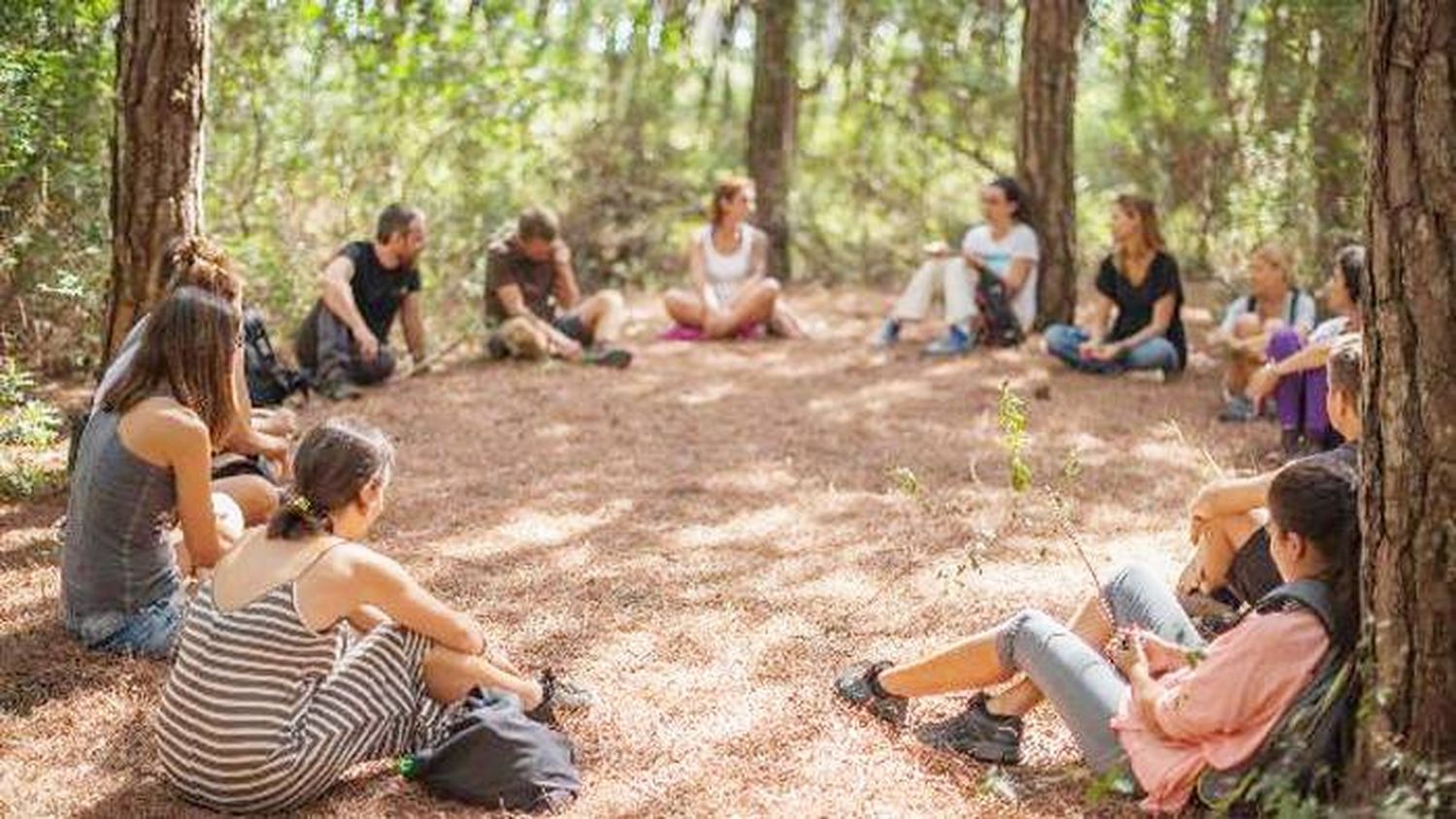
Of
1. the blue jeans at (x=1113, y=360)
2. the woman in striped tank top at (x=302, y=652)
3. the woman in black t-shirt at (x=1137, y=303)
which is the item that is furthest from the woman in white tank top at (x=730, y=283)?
the woman in striped tank top at (x=302, y=652)

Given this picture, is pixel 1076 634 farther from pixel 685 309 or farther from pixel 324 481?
pixel 685 309

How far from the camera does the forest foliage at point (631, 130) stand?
7.18 m

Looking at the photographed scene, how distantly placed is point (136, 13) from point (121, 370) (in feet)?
6.07

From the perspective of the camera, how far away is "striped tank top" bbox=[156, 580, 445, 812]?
359 centimetres

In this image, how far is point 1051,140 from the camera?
9.87 metres

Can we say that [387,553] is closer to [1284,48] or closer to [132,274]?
[132,274]

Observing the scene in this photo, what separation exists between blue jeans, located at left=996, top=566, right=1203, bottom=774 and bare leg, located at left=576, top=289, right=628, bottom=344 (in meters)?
5.63

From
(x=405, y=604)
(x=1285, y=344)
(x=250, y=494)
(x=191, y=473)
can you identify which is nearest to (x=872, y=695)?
(x=405, y=604)

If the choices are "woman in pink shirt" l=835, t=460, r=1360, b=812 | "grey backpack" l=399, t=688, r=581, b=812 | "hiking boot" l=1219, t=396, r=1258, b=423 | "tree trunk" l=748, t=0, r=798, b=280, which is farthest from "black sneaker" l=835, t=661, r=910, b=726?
"tree trunk" l=748, t=0, r=798, b=280

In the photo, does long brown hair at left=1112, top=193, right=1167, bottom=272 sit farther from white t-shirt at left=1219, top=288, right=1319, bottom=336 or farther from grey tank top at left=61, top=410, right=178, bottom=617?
grey tank top at left=61, top=410, right=178, bottom=617

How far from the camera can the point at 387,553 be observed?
5.69 metres

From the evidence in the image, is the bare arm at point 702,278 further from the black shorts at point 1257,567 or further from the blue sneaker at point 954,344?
the black shorts at point 1257,567

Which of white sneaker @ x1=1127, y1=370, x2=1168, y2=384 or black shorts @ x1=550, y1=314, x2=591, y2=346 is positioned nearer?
white sneaker @ x1=1127, y1=370, x2=1168, y2=384

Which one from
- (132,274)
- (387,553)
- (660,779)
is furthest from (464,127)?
(660,779)
